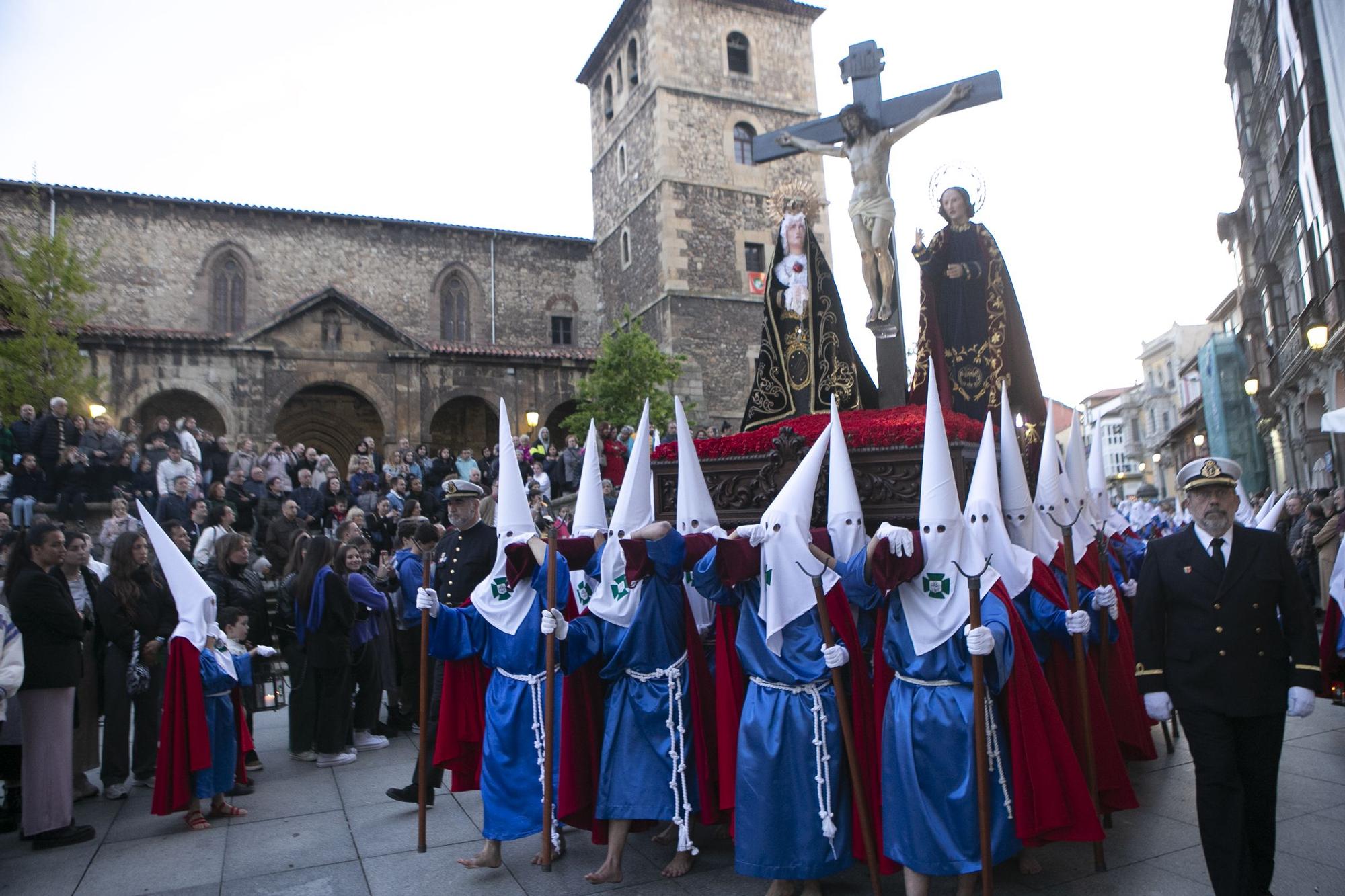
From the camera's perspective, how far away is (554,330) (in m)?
32.1

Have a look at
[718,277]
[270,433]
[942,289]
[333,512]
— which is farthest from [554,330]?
[942,289]

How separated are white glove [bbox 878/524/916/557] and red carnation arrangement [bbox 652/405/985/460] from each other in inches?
60.5

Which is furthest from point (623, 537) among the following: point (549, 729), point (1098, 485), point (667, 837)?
point (1098, 485)

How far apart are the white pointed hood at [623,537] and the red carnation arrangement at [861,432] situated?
130cm

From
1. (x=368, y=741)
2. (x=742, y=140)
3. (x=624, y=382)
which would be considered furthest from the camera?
(x=742, y=140)

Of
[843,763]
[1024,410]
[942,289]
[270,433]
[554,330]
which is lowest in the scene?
[843,763]

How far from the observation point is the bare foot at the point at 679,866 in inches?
179

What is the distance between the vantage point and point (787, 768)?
13.9ft

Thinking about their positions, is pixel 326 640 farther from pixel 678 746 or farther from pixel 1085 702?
pixel 1085 702

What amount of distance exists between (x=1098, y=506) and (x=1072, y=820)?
10.6 feet

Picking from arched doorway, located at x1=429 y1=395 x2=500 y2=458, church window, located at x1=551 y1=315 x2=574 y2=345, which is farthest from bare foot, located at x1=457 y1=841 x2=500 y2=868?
church window, located at x1=551 y1=315 x2=574 y2=345

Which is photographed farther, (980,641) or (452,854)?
(452,854)

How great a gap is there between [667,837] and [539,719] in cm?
101

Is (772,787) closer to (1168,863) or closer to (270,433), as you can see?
(1168,863)
